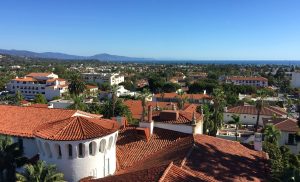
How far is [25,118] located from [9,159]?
21.4ft

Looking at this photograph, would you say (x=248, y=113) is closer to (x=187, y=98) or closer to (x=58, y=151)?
(x=187, y=98)

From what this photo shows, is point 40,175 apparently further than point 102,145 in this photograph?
No

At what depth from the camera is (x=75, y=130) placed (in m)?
23.3

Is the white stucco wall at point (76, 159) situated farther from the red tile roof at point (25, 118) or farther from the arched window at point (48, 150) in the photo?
the red tile roof at point (25, 118)

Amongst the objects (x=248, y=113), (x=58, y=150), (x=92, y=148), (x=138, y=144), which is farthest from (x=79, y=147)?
(x=248, y=113)

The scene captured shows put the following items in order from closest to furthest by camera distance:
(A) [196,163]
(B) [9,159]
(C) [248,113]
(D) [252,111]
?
(A) [196,163], (B) [9,159], (C) [248,113], (D) [252,111]

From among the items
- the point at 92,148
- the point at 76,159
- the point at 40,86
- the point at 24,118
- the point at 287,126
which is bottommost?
the point at 40,86

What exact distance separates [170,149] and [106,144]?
5.93 m

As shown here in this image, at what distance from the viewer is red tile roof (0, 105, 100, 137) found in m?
29.4

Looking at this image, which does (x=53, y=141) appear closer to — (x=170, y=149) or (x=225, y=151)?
(x=170, y=149)

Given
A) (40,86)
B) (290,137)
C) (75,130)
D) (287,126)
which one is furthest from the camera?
(40,86)

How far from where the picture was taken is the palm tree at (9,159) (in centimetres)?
2539

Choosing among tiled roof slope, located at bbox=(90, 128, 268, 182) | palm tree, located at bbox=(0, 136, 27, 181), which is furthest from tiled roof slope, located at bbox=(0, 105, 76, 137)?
tiled roof slope, located at bbox=(90, 128, 268, 182)

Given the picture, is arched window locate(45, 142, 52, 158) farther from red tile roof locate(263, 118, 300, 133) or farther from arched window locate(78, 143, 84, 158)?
red tile roof locate(263, 118, 300, 133)
